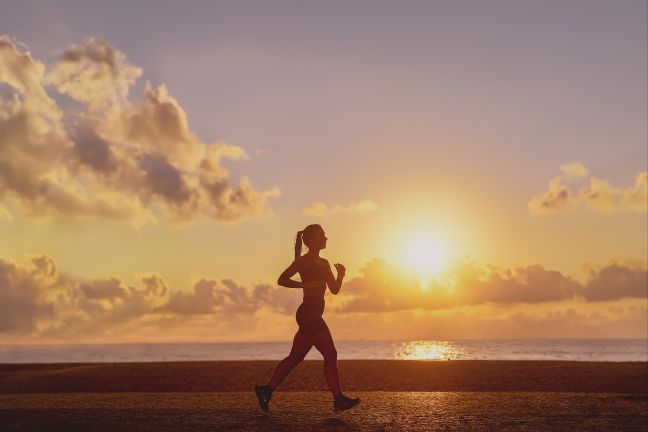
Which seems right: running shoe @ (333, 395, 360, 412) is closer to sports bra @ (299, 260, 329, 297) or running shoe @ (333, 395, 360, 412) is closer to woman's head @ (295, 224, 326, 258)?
sports bra @ (299, 260, 329, 297)

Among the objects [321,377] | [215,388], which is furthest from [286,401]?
[321,377]

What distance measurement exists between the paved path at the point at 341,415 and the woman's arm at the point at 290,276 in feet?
5.43

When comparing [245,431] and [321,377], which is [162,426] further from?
[321,377]

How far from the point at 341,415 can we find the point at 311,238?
7.74 ft

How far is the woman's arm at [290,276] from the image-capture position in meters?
8.59

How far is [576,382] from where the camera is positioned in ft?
66.7

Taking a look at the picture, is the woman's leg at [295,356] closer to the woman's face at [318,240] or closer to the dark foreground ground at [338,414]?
the dark foreground ground at [338,414]

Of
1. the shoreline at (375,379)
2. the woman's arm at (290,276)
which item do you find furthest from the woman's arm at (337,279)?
the shoreline at (375,379)

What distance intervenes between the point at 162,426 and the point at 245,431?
1.05 meters

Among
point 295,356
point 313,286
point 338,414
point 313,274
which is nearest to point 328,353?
point 295,356

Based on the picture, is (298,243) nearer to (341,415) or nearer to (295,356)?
(295,356)

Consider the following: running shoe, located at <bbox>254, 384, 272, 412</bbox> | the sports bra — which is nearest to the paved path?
running shoe, located at <bbox>254, 384, 272, 412</bbox>

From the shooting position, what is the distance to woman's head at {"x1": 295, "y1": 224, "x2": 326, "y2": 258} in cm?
881

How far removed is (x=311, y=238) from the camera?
8812 mm
